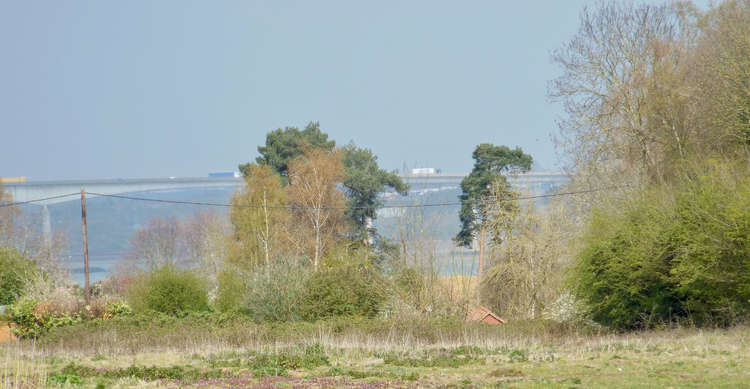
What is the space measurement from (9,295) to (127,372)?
2931 centimetres

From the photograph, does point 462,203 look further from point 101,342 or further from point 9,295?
point 101,342

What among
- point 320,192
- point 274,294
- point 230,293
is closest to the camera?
point 274,294

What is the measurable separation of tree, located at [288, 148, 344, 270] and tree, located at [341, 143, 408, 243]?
2.67m

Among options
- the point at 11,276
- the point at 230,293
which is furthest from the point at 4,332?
the point at 230,293

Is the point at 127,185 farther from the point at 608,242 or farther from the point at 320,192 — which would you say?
the point at 608,242

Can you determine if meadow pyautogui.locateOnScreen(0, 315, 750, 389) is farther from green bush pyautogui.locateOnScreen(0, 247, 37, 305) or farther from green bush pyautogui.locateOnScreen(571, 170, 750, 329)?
green bush pyautogui.locateOnScreen(0, 247, 37, 305)

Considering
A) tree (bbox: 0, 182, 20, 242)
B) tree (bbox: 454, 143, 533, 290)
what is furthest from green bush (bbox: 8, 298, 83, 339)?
tree (bbox: 454, 143, 533, 290)

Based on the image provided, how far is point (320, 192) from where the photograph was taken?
55000 mm

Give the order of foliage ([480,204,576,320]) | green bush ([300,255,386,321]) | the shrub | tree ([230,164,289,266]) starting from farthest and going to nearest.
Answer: tree ([230,164,289,266]) < foliage ([480,204,576,320]) < green bush ([300,255,386,321]) < the shrub

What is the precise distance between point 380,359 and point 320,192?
1445 inches

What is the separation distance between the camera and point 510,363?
57.2 ft

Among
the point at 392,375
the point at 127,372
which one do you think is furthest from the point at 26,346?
the point at 392,375

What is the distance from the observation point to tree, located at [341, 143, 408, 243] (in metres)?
63.7

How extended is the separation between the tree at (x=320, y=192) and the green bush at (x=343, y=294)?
19256 mm
